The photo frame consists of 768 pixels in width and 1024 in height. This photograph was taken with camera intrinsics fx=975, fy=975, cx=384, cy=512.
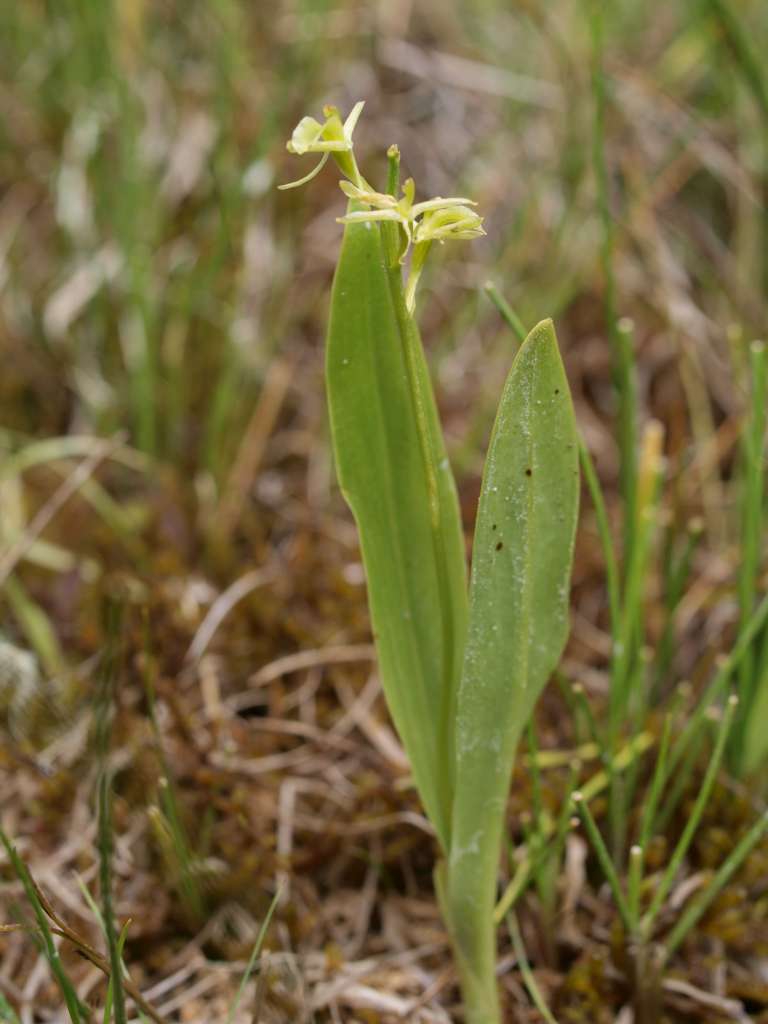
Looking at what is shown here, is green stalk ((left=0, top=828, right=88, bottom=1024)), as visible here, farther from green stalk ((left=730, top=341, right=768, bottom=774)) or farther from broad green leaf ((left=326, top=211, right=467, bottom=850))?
green stalk ((left=730, top=341, right=768, bottom=774))

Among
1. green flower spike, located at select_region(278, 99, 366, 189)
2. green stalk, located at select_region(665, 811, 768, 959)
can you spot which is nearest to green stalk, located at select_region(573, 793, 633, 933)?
green stalk, located at select_region(665, 811, 768, 959)

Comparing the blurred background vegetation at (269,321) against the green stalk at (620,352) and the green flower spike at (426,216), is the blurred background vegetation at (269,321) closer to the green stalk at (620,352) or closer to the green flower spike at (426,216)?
the green stalk at (620,352)

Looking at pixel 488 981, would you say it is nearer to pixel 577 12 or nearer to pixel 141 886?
pixel 141 886

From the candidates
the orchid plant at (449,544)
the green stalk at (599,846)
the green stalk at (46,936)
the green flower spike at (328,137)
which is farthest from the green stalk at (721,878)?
the green flower spike at (328,137)

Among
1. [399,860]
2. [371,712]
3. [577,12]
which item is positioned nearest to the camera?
[399,860]

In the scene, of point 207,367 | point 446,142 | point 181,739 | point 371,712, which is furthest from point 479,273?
point 181,739

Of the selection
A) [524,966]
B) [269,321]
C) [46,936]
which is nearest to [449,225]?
[46,936]
